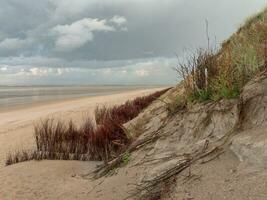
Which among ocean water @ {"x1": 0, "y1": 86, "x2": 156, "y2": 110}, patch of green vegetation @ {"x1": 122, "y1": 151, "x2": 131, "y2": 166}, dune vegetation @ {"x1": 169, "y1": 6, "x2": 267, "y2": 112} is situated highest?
dune vegetation @ {"x1": 169, "y1": 6, "x2": 267, "y2": 112}

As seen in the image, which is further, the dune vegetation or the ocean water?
the ocean water

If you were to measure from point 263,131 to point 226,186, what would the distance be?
2.88 feet

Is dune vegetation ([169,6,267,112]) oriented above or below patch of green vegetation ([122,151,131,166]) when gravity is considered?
above

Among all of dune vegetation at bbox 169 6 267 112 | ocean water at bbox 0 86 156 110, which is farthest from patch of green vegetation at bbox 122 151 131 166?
ocean water at bbox 0 86 156 110

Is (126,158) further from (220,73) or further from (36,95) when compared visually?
(36,95)

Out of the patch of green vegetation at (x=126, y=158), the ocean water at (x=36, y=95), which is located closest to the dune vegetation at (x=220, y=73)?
the patch of green vegetation at (x=126, y=158)

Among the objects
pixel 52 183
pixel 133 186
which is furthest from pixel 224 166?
pixel 52 183

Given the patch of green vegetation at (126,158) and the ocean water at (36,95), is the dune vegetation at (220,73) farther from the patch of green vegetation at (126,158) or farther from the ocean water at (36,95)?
the ocean water at (36,95)

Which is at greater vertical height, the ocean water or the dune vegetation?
the dune vegetation

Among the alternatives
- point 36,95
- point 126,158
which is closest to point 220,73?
point 126,158

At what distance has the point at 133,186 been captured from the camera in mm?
6777

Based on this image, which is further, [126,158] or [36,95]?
[36,95]

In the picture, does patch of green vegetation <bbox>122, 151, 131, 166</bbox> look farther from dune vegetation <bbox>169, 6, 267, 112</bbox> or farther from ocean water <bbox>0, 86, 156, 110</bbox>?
ocean water <bbox>0, 86, 156, 110</bbox>

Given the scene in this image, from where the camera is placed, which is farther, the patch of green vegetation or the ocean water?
the ocean water
